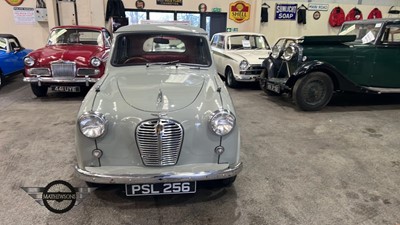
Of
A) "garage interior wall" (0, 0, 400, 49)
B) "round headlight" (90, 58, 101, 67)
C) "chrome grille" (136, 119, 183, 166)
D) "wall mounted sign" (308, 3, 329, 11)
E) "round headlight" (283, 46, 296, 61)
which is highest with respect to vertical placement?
"wall mounted sign" (308, 3, 329, 11)

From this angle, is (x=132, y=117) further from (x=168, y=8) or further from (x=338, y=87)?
(x=168, y=8)

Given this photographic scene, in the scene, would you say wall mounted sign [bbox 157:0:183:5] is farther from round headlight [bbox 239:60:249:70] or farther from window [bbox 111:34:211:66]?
window [bbox 111:34:211:66]

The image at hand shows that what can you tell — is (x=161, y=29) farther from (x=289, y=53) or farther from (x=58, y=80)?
(x=58, y=80)

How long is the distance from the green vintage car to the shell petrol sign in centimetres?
623

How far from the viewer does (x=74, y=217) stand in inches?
94.9

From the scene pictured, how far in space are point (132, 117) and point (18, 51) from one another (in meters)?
6.93

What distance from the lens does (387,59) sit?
5.56 metres

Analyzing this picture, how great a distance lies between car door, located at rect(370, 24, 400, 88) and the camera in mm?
5539

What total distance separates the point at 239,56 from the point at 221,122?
5096mm

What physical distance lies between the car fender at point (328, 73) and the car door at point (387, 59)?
47 centimetres

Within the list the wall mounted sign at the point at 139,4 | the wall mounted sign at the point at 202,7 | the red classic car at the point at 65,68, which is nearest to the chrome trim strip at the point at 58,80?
the red classic car at the point at 65,68

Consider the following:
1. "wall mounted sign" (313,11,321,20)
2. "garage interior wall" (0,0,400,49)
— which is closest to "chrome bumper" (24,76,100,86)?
"garage interior wall" (0,0,400,49)

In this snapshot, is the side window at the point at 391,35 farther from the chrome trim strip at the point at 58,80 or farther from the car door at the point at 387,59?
the chrome trim strip at the point at 58,80

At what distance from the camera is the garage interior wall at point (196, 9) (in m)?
9.95
